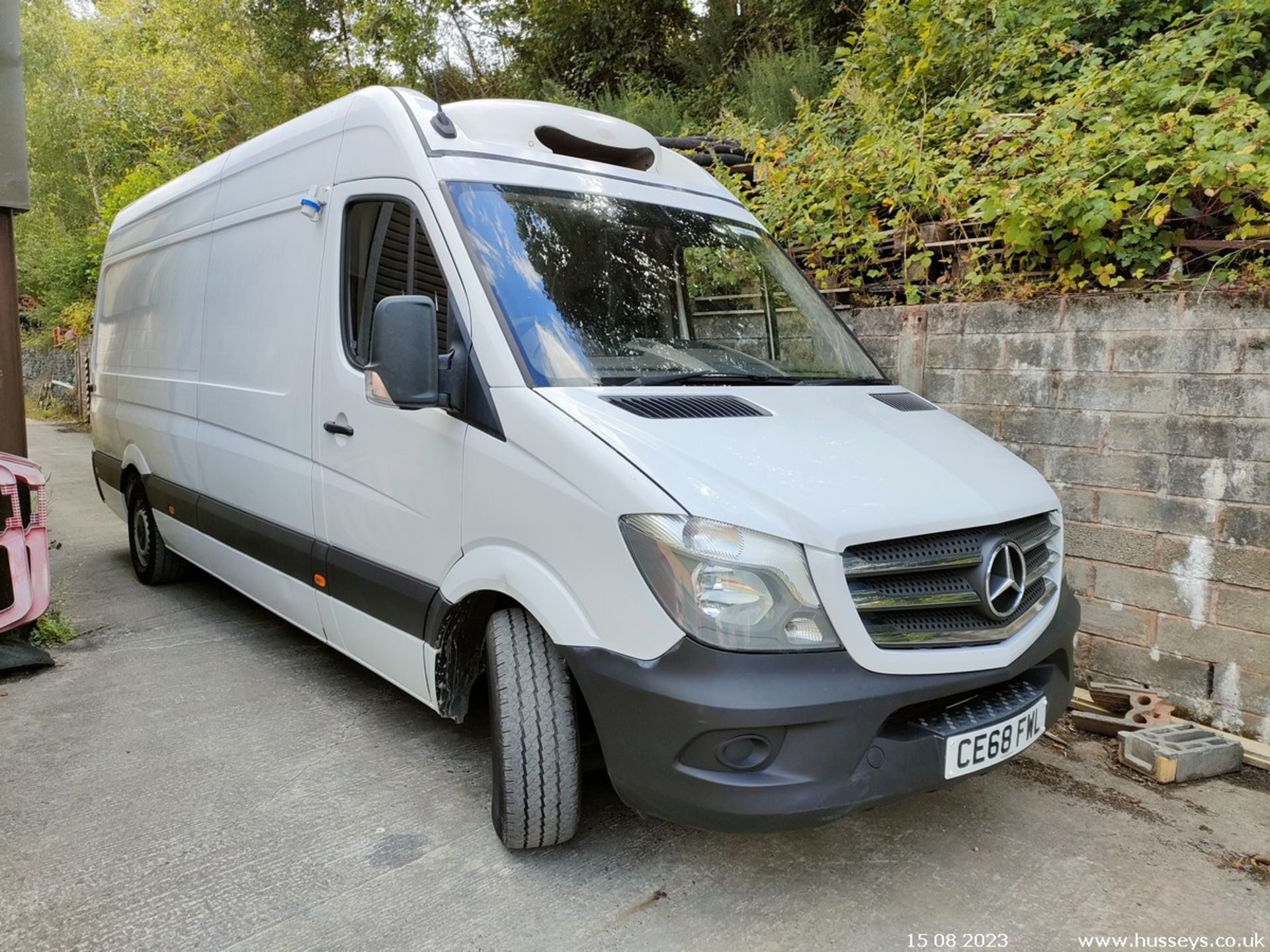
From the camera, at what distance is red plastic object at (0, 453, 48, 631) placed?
402cm

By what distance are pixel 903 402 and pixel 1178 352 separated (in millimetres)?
1311

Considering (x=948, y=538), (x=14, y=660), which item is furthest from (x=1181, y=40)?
(x=14, y=660)

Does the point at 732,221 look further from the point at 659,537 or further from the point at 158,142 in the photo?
the point at 158,142

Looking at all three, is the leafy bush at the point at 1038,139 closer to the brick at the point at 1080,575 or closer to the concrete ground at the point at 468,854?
the brick at the point at 1080,575

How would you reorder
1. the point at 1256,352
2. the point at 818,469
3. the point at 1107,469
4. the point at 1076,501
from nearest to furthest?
the point at 818,469, the point at 1256,352, the point at 1107,469, the point at 1076,501

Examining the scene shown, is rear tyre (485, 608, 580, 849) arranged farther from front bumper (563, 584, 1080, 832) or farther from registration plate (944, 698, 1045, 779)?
registration plate (944, 698, 1045, 779)

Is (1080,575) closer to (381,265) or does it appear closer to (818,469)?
(818,469)

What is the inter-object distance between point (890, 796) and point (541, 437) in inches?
51.7

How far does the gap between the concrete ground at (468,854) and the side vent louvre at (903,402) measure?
4.47ft

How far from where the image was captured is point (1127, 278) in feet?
13.1

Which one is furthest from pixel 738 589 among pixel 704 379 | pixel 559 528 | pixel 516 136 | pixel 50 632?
pixel 50 632

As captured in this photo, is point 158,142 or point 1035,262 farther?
point 158,142

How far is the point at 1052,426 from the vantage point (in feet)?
13.1

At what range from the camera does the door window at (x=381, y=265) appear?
2955 millimetres
